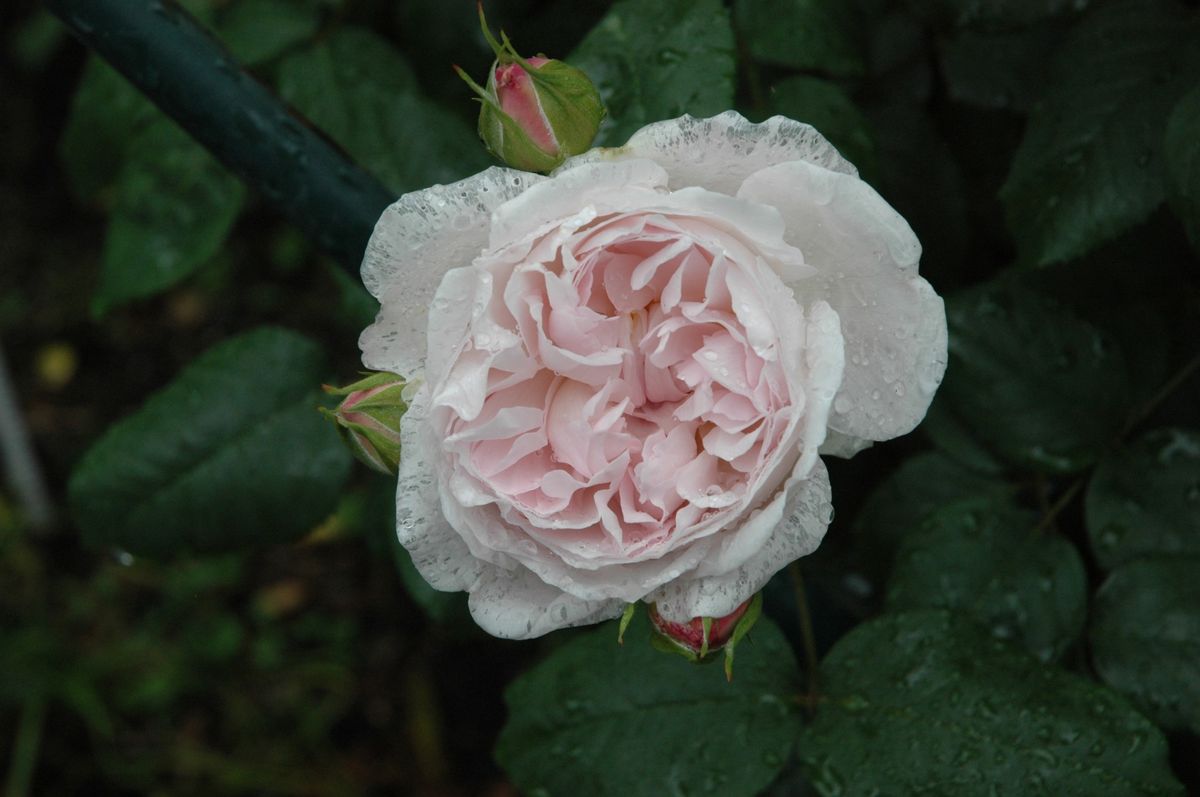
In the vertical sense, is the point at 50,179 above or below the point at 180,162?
below

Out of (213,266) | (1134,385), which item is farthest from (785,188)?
(213,266)

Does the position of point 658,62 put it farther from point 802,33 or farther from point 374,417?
point 374,417

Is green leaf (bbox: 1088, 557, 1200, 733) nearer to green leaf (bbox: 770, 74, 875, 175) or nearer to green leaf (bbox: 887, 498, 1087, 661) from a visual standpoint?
green leaf (bbox: 887, 498, 1087, 661)

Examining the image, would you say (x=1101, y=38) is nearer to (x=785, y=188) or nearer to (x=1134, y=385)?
(x=1134, y=385)

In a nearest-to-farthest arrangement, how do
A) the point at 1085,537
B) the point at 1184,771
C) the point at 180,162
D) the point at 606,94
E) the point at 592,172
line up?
the point at 592,172 → the point at 606,94 → the point at 1184,771 → the point at 1085,537 → the point at 180,162

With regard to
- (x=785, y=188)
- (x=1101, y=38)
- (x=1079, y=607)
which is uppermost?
A: (x=785, y=188)

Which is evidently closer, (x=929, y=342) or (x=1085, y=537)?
(x=929, y=342)

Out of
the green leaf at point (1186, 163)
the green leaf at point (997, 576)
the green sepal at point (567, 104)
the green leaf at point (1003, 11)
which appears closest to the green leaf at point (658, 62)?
the green sepal at point (567, 104)

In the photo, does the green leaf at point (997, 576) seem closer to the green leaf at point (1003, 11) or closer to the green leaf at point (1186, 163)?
the green leaf at point (1186, 163)
